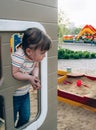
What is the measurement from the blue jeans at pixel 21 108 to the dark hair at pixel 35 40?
1.45 feet

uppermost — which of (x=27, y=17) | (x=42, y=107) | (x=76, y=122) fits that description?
(x=27, y=17)

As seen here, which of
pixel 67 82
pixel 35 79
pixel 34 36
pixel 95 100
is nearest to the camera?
pixel 34 36

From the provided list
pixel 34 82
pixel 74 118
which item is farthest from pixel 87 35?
→ pixel 34 82

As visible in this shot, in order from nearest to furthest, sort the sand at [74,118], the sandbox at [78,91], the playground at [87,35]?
the sand at [74,118]
the sandbox at [78,91]
the playground at [87,35]

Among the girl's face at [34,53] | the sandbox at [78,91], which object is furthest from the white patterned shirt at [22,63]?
the sandbox at [78,91]

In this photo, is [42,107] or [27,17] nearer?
[27,17]

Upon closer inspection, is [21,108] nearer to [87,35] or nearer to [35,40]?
[35,40]

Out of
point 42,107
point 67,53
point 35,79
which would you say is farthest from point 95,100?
point 67,53

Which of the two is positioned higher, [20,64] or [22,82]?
[20,64]

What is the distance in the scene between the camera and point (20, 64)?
1575 mm

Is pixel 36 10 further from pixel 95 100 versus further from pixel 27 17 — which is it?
pixel 95 100

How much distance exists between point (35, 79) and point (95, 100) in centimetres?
267

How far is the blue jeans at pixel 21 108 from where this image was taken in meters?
1.74

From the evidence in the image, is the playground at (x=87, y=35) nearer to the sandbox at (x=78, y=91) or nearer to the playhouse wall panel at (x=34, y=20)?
the sandbox at (x=78, y=91)
